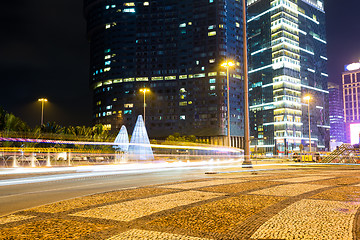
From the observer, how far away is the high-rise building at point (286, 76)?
466 feet

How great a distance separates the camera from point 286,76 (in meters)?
143

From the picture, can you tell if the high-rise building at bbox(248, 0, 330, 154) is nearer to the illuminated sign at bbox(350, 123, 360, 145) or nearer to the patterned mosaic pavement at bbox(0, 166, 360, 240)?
the illuminated sign at bbox(350, 123, 360, 145)

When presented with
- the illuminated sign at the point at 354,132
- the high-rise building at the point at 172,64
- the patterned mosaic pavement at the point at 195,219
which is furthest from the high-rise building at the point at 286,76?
the patterned mosaic pavement at the point at 195,219

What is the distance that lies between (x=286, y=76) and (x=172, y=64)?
49074mm

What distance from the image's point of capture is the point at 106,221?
5.61m

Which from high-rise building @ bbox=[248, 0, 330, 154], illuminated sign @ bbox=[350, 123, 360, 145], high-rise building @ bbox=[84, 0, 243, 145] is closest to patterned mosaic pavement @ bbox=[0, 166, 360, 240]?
illuminated sign @ bbox=[350, 123, 360, 145]

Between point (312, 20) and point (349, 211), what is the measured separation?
174739 mm

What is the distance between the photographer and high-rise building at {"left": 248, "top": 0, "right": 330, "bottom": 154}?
142m

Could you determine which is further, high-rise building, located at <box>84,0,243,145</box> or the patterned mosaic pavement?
high-rise building, located at <box>84,0,243,145</box>

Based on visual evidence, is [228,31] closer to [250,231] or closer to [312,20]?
[312,20]

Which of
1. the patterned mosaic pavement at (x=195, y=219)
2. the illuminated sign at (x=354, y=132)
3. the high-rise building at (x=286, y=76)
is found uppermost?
the high-rise building at (x=286, y=76)

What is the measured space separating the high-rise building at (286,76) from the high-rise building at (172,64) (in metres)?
17.9

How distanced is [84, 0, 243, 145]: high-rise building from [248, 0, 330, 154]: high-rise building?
58.8 feet

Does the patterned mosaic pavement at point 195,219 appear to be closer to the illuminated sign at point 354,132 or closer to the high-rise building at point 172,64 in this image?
the illuminated sign at point 354,132
